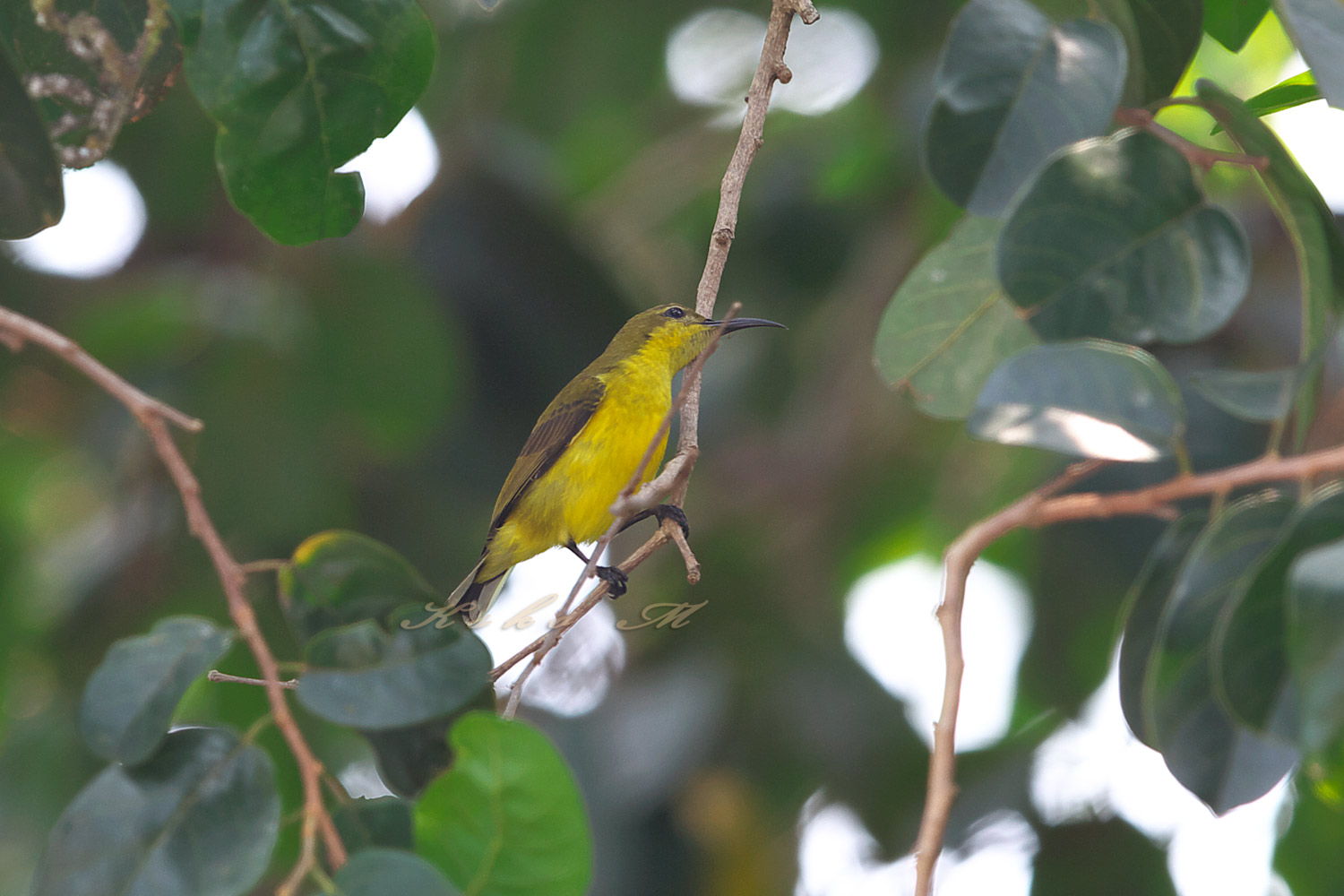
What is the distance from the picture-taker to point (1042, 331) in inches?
50.7

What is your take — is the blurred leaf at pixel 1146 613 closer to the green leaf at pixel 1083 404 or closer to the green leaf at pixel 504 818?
the green leaf at pixel 1083 404

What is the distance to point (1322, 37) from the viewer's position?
47.3 inches

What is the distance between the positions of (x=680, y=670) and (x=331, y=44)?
3.33 metres

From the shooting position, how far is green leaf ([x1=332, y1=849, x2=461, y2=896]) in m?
1.09

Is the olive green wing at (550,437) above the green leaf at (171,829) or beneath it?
beneath

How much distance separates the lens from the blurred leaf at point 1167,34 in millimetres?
1453

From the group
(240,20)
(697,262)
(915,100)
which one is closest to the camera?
(240,20)

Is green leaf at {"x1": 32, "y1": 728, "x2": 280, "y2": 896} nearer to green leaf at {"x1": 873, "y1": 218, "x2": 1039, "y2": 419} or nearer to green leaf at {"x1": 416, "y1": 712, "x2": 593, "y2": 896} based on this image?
green leaf at {"x1": 416, "y1": 712, "x2": 593, "y2": 896}

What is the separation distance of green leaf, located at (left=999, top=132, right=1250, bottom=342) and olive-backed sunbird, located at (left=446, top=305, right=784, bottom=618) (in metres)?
0.67

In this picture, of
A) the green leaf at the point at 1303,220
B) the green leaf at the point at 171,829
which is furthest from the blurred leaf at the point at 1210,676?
the green leaf at the point at 171,829

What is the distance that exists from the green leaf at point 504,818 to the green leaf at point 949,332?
85 centimetres

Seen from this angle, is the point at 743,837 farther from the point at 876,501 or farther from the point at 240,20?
the point at 240,20

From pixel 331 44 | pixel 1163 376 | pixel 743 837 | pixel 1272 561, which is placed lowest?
pixel 743 837

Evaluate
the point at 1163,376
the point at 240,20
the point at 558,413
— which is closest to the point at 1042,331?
the point at 1163,376
